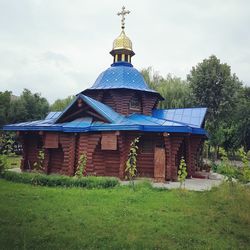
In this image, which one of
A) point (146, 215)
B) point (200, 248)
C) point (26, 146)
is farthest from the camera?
point (26, 146)

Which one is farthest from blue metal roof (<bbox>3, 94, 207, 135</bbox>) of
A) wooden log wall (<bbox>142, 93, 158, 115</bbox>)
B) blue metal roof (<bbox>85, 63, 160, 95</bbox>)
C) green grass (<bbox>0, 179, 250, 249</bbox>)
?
green grass (<bbox>0, 179, 250, 249</bbox>)

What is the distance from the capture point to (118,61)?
20.2 m

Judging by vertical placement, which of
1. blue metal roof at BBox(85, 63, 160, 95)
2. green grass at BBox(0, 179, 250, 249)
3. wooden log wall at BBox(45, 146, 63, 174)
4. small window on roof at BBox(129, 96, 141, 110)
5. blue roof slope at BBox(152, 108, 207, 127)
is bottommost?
green grass at BBox(0, 179, 250, 249)

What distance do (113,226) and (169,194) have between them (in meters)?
4.23

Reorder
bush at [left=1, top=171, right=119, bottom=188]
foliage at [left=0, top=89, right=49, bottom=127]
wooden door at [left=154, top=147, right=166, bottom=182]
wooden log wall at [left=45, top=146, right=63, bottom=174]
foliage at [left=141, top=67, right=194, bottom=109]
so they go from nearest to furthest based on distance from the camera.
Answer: bush at [left=1, top=171, right=119, bottom=188]
wooden door at [left=154, top=147, right=166, bottom=182]
wooden log wall at [left=45, top=146, right=63, bottom=174]
foliage at [left=141, top=67, right=194, bottom=109]
foliage at [left=0, top=89, right=49, bottom=127]

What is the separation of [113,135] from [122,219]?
7.25 m

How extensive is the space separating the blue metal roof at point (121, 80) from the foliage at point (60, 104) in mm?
19480

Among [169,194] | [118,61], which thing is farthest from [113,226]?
[118,61]

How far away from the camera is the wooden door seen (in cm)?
1366

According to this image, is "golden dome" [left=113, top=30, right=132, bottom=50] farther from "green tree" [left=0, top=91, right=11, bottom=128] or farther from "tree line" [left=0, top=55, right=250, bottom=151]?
"green tree" [left=0, top=91, right=11, bottom=128]

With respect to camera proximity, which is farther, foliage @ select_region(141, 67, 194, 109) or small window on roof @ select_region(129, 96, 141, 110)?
foliage @ select_region(141, 67, 194, 109)

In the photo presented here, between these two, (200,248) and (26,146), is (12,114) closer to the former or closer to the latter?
(26,146)

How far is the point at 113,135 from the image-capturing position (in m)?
14.1

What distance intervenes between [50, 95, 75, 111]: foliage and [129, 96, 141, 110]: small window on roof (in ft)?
68.7
